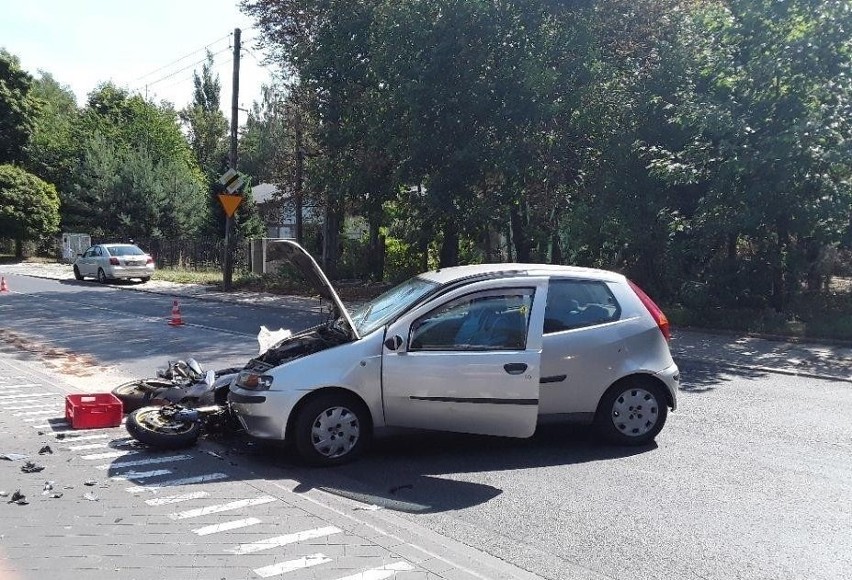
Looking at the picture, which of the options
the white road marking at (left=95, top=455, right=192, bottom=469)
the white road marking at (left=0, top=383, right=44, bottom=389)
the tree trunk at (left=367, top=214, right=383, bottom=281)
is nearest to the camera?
the white road marking at (left=95, top=455, right=192, bottom=469)

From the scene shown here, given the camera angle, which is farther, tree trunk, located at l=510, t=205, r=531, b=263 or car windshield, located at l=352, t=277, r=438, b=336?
tree trunk, located at l=510, t=205, r=531, b=263

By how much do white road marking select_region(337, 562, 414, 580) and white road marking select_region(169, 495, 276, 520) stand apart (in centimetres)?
139

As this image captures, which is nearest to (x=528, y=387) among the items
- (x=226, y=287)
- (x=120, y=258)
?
(x=226, y=287)

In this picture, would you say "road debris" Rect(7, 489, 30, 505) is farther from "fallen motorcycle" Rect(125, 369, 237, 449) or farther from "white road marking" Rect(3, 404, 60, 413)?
"white road marking" Rect(3, 404, 60, 413)

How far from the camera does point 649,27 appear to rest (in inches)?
796

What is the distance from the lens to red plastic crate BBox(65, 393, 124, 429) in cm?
743

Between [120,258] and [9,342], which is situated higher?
[120,258]

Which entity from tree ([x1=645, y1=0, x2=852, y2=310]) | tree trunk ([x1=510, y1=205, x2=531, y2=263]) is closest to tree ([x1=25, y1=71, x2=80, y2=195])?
tree trunk ([x1=510, y1=205, x2=531, y2=263])

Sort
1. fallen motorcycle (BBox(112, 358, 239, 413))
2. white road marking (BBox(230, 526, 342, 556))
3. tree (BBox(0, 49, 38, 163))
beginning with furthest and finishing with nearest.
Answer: tree (BBox(0, 49, 38, 163))
fallen motorcycle (BBox(112, 358, 239, 413))
white road marking (BBox(230, 526, 342, 556))

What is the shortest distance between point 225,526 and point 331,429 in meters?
1.60

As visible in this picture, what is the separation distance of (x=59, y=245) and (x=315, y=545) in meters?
49.9

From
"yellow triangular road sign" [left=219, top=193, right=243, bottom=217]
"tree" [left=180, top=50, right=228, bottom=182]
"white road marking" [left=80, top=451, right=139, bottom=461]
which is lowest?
"white road marking" [left=80, top=451, right=139, bottom=461]

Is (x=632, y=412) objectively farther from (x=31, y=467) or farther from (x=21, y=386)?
(x=21, y=386)

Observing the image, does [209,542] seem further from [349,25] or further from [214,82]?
[214,82]
